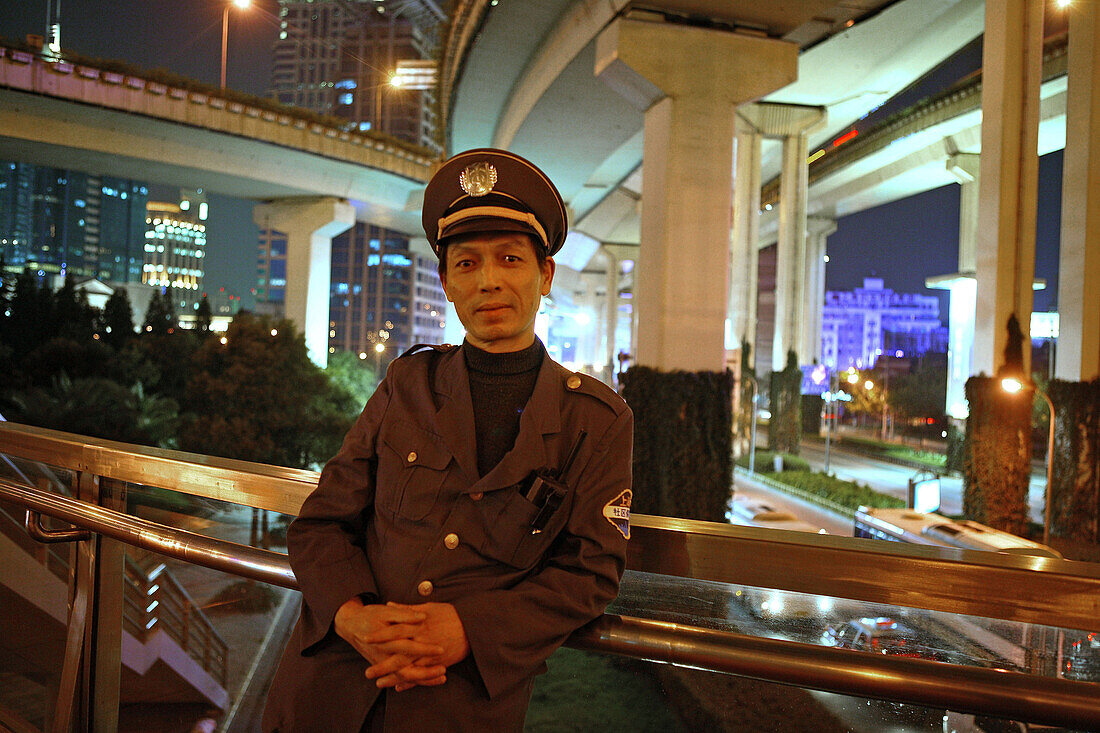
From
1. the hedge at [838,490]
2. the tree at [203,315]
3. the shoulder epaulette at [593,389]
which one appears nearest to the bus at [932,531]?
the hedge at [838,490]

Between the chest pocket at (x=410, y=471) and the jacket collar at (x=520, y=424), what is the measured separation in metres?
0.04

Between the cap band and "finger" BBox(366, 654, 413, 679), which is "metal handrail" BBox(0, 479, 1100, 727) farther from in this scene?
the cap band

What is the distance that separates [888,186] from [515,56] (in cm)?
2642

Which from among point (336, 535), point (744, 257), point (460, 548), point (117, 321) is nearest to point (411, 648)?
point (460, 548)

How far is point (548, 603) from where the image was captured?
136 centimetres

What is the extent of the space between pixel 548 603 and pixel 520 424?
38 centimetres

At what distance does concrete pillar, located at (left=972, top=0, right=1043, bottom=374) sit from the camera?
652 inches

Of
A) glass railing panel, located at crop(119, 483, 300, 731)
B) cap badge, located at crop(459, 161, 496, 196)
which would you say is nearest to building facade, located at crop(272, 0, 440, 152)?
glass railing panel, located at crop(119, 483, 300, 731)

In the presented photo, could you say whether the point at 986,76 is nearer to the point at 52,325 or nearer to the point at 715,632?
the point at 715,632

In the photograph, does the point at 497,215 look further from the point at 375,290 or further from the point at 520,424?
the point at 375,290

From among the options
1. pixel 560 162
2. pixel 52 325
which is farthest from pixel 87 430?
pixel 560 162

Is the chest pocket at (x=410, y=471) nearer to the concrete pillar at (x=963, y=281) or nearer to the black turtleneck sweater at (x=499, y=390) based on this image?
the black turtleneck sweater at (x=499, y=390)

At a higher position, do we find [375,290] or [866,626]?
[375,290]

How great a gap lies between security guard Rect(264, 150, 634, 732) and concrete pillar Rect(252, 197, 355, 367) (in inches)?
1098
